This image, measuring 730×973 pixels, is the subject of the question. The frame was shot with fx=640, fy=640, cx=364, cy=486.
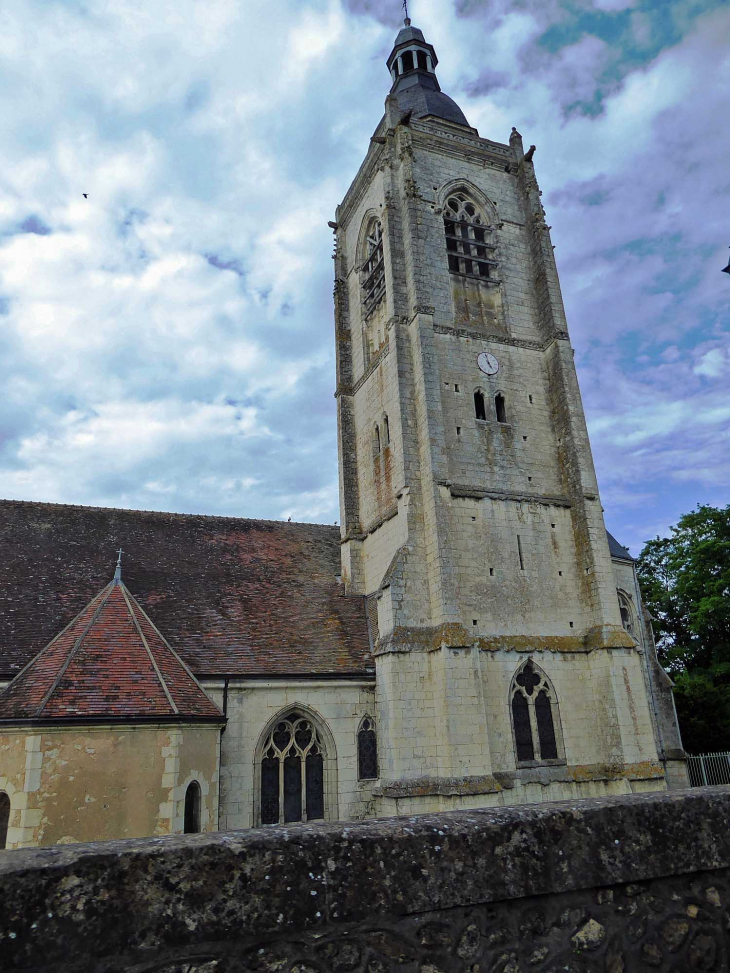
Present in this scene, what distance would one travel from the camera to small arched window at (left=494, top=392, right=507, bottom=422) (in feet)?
62.8

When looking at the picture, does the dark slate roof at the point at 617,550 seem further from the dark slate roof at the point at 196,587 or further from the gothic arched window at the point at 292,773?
the gothic arched window at the point at 292,773

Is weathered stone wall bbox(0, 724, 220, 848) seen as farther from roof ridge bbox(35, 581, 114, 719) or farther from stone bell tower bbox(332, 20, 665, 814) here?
stone bell tower bbox(332, 20, 665, 814)

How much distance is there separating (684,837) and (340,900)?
1748 mm

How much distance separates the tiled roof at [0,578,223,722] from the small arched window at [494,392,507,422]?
11293 millimetres

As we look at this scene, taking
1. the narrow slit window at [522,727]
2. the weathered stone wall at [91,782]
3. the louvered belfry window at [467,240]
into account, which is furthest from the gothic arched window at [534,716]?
the louvered belfry window at [467,240]

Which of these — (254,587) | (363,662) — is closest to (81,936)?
(363,662)

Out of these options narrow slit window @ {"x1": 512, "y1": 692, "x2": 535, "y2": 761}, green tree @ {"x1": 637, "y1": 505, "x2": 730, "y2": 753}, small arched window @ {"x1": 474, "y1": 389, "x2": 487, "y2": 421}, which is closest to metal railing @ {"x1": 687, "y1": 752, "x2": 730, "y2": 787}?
green tree @ {"x1": 637, "y1": 505, "x2": 730, "y2": 753}

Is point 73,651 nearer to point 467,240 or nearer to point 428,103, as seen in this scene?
point 467,240

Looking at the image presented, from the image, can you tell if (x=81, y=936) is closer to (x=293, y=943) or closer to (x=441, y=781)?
(x=293, y=943)

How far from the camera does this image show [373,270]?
850 inches

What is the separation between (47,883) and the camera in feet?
7.49

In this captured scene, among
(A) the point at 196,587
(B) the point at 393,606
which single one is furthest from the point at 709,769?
(A) the point at 196,587

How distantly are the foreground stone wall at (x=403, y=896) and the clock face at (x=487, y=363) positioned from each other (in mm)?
16935

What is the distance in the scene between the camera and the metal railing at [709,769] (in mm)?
21609
